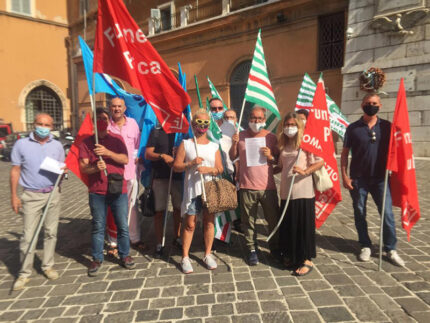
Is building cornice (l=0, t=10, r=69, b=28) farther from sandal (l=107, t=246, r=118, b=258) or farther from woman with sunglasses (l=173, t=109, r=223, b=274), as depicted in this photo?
woman with sunglasses (l=173, t=109, r=223, b=274)

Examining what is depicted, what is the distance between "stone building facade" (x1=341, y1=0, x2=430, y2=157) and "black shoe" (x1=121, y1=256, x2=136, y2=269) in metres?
11.1

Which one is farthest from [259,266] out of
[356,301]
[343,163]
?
[343,163]

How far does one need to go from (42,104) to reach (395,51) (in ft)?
85.7

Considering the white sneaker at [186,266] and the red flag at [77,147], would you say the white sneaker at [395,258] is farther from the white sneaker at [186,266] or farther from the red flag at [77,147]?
the red flag at [77,147]

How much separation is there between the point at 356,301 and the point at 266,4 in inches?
572

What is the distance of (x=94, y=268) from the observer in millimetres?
3473

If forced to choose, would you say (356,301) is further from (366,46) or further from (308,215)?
Answer: (366,46)

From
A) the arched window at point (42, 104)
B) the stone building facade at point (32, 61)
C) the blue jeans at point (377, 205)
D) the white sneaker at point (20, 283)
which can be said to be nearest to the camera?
the white sneaker at point (20, 283)

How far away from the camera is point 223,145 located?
13.4 ft

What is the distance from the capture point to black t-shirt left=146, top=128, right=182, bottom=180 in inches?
153

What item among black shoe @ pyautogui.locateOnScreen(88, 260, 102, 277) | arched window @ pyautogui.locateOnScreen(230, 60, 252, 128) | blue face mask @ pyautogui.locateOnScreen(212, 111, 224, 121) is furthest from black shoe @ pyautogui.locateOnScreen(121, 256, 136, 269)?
arched window @ pyautogui.locateOnScreen(230, 60, 252, 128)

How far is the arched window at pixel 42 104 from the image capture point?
1000 inches

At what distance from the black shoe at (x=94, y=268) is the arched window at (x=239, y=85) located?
13.0m

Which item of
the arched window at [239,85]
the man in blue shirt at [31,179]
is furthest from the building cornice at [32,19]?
the man in blue shirt at [31,179]
